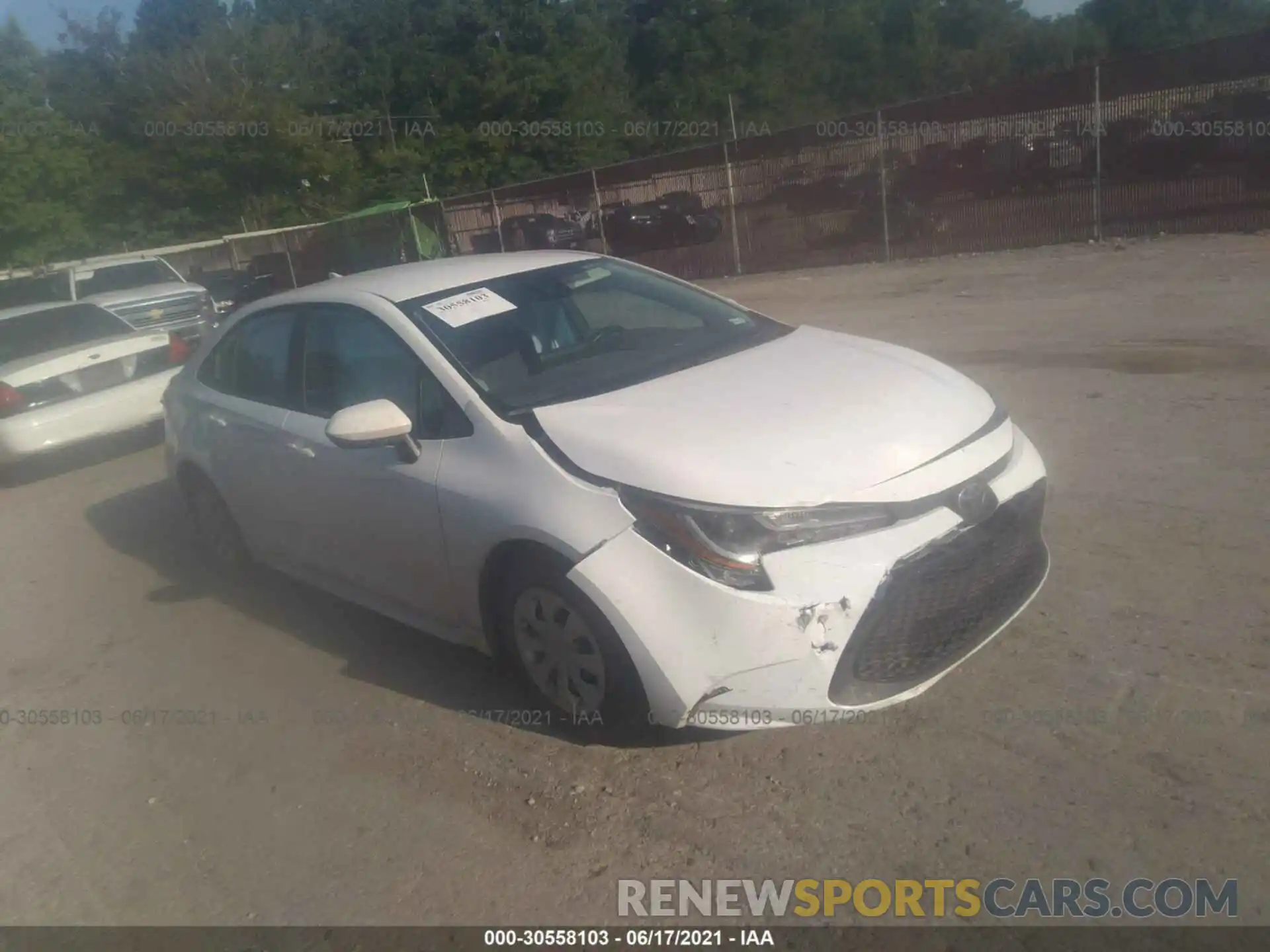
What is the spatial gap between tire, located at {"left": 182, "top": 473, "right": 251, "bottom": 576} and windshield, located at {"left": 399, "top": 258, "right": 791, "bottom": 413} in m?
1.93

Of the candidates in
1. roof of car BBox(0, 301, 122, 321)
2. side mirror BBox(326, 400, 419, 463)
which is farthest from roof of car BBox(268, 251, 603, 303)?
roof of car BBox(0, 301, 122, 321)

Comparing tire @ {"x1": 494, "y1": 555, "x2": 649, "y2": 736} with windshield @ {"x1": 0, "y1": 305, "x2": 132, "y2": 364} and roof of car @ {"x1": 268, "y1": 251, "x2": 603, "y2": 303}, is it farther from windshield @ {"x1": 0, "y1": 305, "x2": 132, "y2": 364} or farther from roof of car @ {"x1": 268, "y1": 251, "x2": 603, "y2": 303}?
windshield @ {"x1": 0, "y1": 305, "x2": 132, "y2": 364}

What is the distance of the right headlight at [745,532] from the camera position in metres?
3.39

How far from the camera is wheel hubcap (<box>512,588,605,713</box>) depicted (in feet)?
12.1

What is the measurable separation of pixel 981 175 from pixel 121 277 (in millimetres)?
12498

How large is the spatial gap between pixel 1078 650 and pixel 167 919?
10.4 feet

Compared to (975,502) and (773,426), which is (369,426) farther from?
(975,502)

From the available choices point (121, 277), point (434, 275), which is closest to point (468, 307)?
point (434, 275)

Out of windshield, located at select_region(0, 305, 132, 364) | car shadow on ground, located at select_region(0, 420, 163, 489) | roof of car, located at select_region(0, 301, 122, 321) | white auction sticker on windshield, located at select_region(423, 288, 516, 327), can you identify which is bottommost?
car shadow on ground, located at select_region(0, 420, 163, 489)

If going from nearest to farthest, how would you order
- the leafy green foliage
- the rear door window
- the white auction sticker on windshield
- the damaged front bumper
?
1. the damaged front bumper
2. the white auction sticker on windshield
3. the rear door window
4. the leafy green foliage

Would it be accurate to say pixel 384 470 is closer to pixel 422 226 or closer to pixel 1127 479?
pixel 1127 479

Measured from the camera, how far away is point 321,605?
571 cm

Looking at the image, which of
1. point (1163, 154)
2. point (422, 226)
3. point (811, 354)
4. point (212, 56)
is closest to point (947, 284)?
point (1163, 154)

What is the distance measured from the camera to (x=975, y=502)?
3641mm
